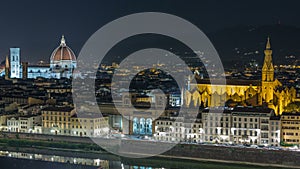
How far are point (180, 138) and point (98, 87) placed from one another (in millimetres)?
13203

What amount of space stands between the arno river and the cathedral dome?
23.9m

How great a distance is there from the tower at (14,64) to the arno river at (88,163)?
81.9 feet

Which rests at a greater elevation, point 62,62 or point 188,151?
point 62,62

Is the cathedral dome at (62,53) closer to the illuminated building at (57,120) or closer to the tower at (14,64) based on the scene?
the tower at (14,64)

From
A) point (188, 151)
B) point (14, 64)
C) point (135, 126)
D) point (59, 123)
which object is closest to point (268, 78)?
point (135, 126)

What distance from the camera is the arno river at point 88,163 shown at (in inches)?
539

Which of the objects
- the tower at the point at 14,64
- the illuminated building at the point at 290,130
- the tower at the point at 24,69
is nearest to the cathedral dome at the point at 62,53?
the tower at the point at 24,69

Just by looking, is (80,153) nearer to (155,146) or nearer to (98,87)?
(155,146)

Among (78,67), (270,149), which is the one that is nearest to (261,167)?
(270,149)

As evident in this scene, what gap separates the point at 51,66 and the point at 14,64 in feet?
9.28

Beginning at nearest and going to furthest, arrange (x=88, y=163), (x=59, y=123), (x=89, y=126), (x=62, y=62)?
(x=88, y=163), (x=89, y=126), (x=59, y=123), (x=62, y=62)

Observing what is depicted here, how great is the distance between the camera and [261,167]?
45.7 ft

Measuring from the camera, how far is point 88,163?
569 inches

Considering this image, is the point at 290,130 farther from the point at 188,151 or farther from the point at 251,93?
the point at 251,93
